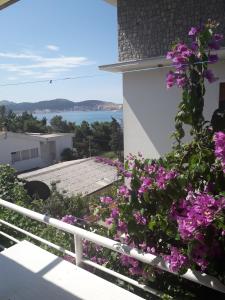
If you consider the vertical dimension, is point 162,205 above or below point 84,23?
below

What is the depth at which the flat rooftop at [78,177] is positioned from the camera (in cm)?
1720

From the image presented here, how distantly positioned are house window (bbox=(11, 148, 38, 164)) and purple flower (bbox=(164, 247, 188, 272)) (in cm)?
2662

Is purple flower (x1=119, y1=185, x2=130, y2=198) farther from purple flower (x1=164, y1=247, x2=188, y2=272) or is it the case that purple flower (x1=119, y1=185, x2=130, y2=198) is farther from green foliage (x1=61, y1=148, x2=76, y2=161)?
green foliage (x1=61, y1=148, x2=76, y2=161)

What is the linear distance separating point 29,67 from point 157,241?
14.1 m

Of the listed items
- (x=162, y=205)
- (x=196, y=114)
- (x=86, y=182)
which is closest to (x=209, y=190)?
(x=162, y=205)

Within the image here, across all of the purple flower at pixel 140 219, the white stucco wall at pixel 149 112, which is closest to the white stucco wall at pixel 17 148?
the white stucco wall at pixel 149 112

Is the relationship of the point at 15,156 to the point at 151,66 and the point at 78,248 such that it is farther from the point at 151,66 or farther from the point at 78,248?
the point at 78,248

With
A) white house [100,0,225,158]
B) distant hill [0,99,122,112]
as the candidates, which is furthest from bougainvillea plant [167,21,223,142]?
distant hill [0,99,122,112]

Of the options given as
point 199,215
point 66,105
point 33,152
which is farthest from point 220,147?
point 33,152

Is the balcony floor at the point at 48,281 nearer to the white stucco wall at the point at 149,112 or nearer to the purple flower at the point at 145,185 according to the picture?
the purple flower at the point at 145,185

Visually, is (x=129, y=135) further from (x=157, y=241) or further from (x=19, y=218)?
(x=157, y=241)

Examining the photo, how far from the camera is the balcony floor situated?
220 cm

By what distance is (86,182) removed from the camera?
18406 millimetres

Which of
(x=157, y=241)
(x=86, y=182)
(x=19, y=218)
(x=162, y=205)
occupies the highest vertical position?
(x=162, y=205)
